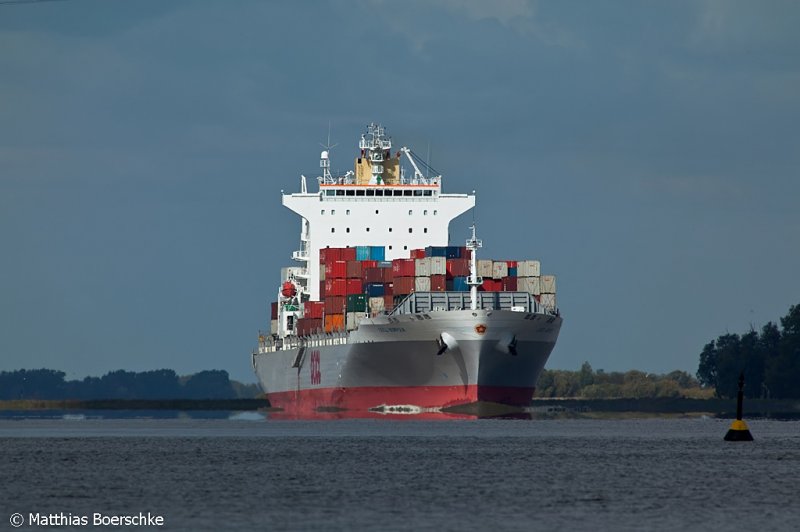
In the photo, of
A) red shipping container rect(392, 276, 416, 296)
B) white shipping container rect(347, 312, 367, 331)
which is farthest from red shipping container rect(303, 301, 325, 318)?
red shipping container rect(392, 276, 416, 296)

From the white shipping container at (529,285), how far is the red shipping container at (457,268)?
3651 millimetres

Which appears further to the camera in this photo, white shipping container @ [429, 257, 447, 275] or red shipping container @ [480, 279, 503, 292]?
red shipping container @ [480, 279, 503, 292]

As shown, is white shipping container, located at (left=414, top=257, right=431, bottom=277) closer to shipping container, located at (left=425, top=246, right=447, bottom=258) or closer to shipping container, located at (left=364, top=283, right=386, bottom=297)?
shipping container, located at (left=425, top=246, right=447, bottom=258)

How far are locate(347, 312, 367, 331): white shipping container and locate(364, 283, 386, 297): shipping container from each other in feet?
4.85

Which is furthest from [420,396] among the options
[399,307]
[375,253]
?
[375,253]

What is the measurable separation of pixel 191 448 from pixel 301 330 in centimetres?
4593

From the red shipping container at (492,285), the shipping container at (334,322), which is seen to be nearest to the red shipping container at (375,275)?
the shipping container at (334,322)

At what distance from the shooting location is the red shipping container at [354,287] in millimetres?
102250

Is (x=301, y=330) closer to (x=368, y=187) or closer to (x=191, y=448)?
(x=368, y=187)

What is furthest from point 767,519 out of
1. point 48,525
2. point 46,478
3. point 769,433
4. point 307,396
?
point 307,396

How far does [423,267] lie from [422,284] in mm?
987

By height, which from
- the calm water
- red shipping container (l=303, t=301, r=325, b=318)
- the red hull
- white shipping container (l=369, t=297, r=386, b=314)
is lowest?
the calm water

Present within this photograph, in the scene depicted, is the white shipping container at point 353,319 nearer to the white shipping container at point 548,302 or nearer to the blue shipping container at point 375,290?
the blue shipping container at point 375,290

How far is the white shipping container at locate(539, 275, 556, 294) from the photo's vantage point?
97562mm
